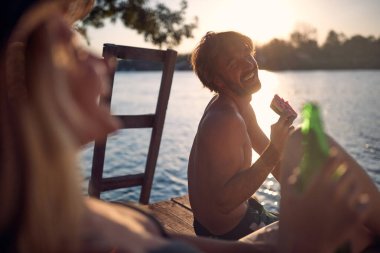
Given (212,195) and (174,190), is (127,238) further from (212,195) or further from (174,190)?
(174,190)

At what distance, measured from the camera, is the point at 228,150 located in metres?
2.47

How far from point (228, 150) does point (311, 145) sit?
105cm

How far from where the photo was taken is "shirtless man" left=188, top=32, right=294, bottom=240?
2465 millimetres

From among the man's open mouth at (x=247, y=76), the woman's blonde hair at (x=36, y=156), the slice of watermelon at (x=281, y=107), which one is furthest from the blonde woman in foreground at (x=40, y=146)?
the man's open mouth at (x=247, y=76)

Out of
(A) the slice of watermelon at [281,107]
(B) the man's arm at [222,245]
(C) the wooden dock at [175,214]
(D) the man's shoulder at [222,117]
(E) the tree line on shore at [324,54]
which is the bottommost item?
(C) the wooden dock at [175,214]

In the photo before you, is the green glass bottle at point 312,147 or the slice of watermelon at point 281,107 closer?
the green glass bottle at point 312,147

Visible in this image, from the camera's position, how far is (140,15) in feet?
35.0

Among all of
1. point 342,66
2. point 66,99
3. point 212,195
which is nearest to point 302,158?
point 66,99

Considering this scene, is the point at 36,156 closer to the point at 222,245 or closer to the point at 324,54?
the point at 222,245

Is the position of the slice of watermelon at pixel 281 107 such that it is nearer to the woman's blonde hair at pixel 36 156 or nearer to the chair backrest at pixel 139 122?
the chair backrest at pixel 139 122

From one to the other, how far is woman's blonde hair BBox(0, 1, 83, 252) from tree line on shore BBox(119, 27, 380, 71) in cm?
8134

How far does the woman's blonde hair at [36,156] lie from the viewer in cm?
85

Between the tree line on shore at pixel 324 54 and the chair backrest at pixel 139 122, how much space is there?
256 feet

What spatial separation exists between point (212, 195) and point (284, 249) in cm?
115
